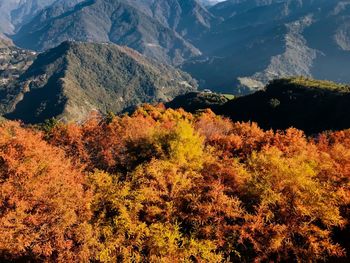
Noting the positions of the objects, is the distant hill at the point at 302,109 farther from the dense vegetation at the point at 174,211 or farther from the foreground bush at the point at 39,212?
the foreground bush at the point at 39,212

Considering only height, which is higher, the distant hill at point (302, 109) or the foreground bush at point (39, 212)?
the distant hill at point (302, 109)

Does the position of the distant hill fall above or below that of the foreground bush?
above

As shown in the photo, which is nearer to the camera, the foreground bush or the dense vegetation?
the foreground bush

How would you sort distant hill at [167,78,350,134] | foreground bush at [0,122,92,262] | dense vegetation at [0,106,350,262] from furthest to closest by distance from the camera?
distant hill at [167,78,350,134]
dense vegetation at [0,106,350,262]
foreground bush at [0,122,92,262]

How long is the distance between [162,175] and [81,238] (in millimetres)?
13747

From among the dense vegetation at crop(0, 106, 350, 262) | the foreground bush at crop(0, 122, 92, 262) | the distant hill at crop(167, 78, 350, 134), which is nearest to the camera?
the foreground bush at crop(0, 122, 92, 262)

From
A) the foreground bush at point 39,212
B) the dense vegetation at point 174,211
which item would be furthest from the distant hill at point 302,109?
the foreground bush at point 39,212

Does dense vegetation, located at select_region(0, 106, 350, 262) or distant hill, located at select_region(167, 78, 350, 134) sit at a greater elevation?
distant hill, located at select_region(167, 78, 350, 134)

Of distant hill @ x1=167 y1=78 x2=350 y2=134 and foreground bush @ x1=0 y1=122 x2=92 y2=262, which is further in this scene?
distant hill @ x1=167 y1=78 x2=350 y2=134

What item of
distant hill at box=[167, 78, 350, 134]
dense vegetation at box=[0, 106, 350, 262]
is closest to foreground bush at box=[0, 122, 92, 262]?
dense vegetation at box=[0, 106, 350, 262]

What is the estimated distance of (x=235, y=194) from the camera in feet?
155

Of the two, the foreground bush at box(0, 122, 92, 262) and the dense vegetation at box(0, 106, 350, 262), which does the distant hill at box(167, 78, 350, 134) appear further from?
the foreground bush at box(0, 122, 92, 262)

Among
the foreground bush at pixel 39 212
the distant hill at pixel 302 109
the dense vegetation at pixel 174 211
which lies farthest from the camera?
the distant hill at pixel 302 109

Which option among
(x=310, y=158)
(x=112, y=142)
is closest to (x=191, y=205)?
(x=310, y=158)
